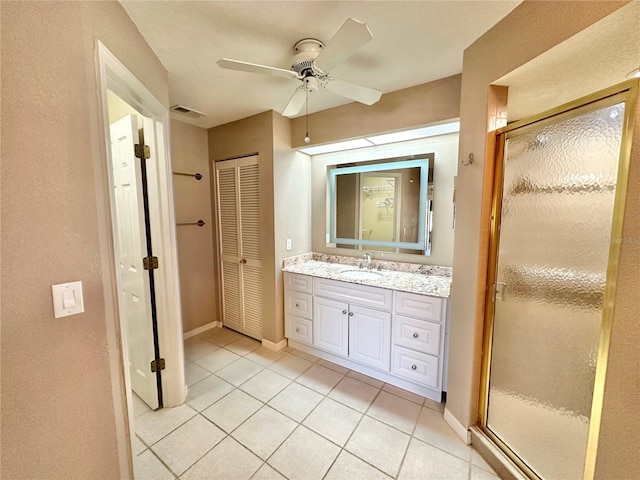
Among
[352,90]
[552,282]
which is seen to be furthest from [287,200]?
[552,282]

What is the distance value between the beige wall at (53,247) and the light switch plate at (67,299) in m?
0.02

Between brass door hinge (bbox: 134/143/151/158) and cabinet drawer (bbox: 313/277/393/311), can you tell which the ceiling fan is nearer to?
brass door hinge (bbox: 134/143/151/158)

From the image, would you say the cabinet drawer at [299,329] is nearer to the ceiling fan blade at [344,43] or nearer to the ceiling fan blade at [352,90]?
the ceiling fan blade at [352,90]

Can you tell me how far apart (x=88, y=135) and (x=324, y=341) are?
2.23 m

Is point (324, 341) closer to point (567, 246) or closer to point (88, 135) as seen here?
point (567, 246)

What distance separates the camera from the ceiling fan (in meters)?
1.06

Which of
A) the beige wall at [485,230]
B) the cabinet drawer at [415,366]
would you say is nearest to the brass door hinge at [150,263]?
the cabinet drawer at [415,366]

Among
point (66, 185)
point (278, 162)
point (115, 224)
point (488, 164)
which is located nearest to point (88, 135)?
point (66, 185)

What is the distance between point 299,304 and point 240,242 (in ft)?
3.19

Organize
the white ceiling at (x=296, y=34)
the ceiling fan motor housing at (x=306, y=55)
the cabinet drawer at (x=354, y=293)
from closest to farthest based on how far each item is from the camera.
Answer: the white ceiling at (x=296, y=34) → the ceiling fan motor housing at (x=306, y=55) → the cabinet drawer at (x=354, y=293)

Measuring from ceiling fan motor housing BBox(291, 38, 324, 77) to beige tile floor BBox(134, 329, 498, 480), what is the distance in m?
2.10

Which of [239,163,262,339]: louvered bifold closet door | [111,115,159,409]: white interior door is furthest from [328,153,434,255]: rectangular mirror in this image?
[111,115,159,409]: white interior door

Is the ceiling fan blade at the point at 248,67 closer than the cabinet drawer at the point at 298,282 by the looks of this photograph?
Yes

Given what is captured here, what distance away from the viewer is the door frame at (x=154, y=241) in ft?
3.26
